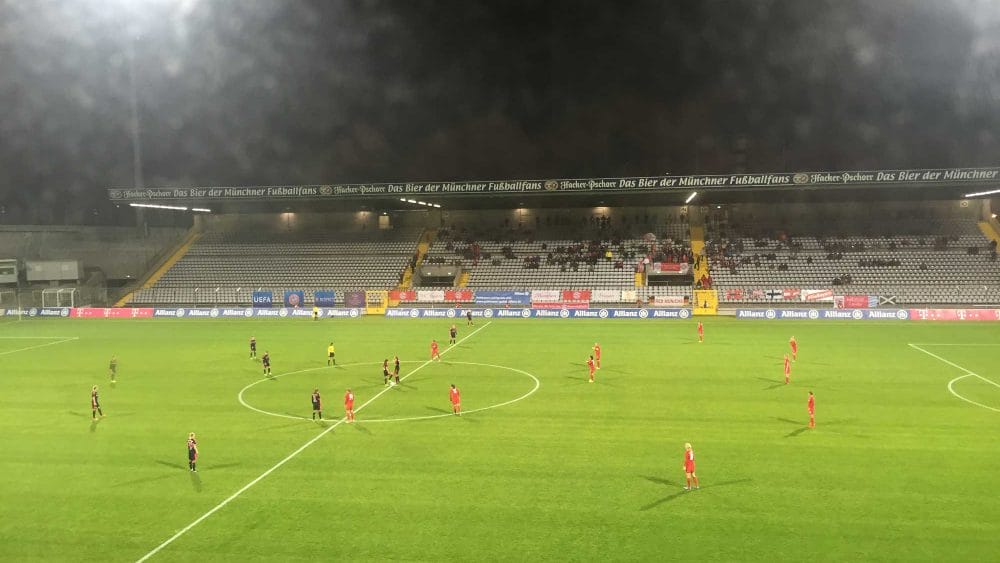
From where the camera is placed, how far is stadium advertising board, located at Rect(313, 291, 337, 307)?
63.1 m

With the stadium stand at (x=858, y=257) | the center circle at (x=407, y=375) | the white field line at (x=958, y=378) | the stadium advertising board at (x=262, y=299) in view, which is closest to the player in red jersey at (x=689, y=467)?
the center circle at (x=407, y=375)

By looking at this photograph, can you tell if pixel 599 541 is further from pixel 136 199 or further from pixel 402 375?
pixel 136 199

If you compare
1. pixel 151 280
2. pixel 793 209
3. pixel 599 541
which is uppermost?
pixel 793 209

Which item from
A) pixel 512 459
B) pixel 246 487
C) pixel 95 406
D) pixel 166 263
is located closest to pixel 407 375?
pixel 95 406

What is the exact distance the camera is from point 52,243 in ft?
198

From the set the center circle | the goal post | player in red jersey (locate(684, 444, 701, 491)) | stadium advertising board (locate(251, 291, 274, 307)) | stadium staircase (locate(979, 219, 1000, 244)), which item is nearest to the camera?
player in red jersey (locate(684, 444, 701, 491))

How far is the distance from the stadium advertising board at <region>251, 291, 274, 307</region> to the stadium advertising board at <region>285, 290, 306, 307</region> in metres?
1.60

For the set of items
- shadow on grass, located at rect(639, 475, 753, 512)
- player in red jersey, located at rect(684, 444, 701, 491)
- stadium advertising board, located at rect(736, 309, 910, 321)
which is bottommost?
shadow on grass, located at rect(639, 475, 753, 512)

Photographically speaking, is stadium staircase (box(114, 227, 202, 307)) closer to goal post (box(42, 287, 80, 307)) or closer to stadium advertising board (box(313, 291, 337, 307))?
goal post (box(42, 287, 80, 307))

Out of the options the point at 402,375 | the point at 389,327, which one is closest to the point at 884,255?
the point at 389,327

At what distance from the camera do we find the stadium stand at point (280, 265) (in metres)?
66.2

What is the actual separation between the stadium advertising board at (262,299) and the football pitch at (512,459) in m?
28.0

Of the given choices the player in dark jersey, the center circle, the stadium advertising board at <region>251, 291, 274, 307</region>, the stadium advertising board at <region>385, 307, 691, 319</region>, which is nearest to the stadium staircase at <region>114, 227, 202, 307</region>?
the stadium advertising board at <region>251, 291, 274, 307</region>

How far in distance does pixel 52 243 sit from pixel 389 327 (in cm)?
3360
